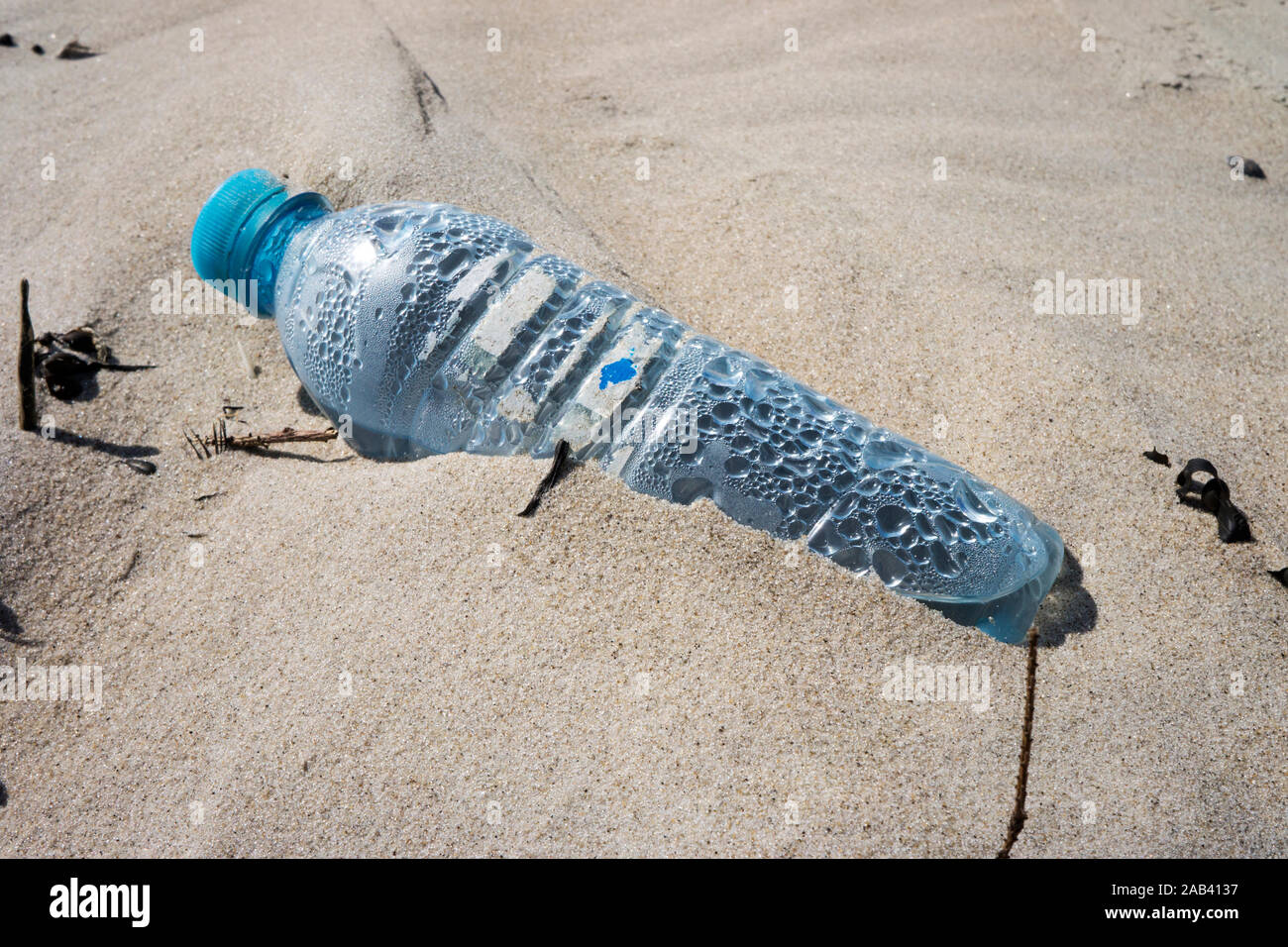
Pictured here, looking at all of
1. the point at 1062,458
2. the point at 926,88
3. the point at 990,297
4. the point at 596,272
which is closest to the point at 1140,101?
the point at 926,88

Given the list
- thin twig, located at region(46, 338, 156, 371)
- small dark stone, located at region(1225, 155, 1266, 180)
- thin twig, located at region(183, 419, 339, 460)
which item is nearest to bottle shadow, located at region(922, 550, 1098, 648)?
thin twig, located at region(183, 419, 339, 460)

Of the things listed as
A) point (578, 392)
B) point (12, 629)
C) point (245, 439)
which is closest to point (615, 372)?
point (578, 392)

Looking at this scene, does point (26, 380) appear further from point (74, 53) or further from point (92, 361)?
point (74, 53)

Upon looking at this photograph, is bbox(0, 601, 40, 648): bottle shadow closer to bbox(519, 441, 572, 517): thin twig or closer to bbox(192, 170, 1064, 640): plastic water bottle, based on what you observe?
bbox(192, 170, 1064, 640): plastic water bottle

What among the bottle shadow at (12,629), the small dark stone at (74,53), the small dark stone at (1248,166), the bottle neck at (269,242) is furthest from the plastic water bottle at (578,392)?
the small dark stone at (1248,166)

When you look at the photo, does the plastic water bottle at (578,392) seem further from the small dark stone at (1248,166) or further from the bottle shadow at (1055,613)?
the small dark stone at (1248,166)

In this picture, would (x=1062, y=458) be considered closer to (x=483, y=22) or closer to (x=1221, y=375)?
(x=1221, y=375)
